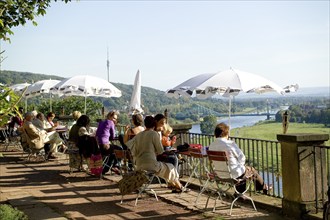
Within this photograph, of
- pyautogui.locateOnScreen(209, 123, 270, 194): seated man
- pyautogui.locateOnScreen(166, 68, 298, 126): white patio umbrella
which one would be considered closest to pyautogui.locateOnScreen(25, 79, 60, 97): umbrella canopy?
pyautogui.locateOnScreen(166, 68, 298, 126): white patio umbrella

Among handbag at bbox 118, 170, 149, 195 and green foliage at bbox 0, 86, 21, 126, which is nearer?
green foliage at bbox 0, 86, 21, 126

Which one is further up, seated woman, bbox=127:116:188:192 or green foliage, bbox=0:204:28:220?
seated woman, bbox=127:116:188:192

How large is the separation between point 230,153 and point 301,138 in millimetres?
1176

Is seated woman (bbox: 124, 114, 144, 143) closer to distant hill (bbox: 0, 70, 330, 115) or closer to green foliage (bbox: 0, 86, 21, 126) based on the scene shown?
distant hill (bbox: 0, 70, 330, 115)

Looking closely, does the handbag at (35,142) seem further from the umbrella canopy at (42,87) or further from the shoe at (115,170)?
the umbrella canopy at (42,87)

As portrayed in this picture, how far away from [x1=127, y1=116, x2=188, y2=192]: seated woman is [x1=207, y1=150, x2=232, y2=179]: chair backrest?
88cm

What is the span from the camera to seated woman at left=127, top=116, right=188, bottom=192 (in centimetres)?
775

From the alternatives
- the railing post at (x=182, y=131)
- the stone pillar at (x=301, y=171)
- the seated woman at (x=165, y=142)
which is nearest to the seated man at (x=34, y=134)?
the railing post at (x=182, y=131)

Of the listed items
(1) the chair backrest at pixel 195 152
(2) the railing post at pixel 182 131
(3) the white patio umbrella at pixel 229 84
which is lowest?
(1) the chair backrest at pixel 195 152

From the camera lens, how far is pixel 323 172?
6.57m

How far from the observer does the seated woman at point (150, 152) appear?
7.75 m

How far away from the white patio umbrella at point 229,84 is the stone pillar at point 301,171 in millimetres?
2754

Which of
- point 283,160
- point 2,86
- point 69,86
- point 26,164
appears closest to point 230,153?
point 283,160

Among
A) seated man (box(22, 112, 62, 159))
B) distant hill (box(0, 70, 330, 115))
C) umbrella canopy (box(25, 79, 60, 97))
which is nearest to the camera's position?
seated man (box(22, 112, 62, 159))
